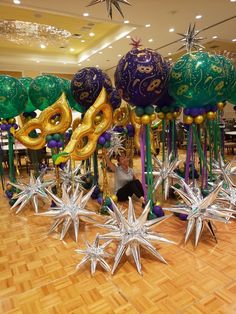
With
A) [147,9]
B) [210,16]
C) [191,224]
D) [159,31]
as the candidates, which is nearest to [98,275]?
[191,224]

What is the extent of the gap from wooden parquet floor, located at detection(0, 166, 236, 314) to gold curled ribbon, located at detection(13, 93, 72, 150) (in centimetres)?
105

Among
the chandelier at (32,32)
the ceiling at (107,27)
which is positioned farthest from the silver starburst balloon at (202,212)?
the chandelier at (32,32)

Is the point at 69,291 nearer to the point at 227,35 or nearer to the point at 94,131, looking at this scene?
the point at 94,131

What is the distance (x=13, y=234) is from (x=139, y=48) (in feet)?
7.15

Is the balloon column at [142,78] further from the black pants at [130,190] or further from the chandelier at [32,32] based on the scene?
the chandelier at [32,32]

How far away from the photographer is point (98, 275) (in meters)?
1.97

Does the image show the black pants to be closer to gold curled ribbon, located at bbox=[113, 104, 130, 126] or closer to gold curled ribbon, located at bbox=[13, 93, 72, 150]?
gold curled ribbon, located at bbox=[113, 104, 130, 126]

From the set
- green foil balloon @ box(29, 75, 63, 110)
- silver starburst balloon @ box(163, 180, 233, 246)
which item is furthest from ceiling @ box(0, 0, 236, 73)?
silver starburst balloon @ box(163, 180, 233, 246)

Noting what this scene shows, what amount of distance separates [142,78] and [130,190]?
64.4 inches

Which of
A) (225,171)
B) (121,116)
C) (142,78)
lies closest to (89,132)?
(142,78)

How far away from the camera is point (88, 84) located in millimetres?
2938

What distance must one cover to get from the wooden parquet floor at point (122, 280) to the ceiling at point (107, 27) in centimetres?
465

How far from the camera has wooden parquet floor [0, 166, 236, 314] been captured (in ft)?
5.43

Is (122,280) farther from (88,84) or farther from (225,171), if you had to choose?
(88,84)
